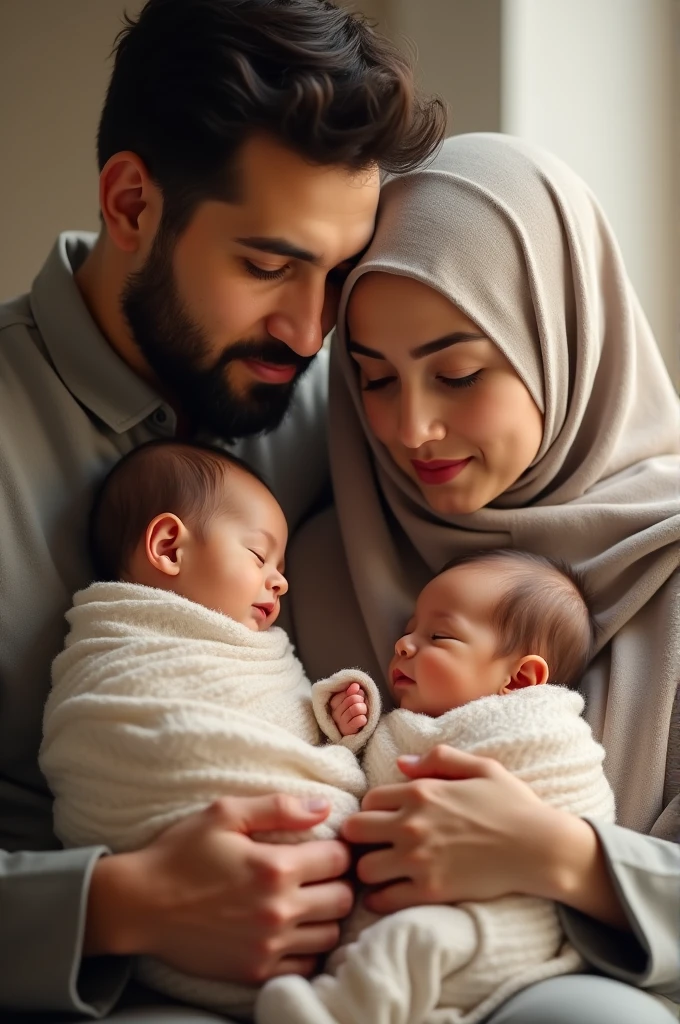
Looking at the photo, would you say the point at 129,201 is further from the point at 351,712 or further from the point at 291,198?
the point at 351,712

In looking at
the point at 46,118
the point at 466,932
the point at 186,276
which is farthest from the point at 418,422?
the point at 46,118

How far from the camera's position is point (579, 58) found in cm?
282

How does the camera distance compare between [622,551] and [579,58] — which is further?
[579,58]

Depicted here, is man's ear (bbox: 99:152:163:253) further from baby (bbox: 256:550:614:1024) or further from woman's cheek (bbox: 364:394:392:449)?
baby (bbox: 256:550:614:1024)

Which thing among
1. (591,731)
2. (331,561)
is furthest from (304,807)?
(331,561)

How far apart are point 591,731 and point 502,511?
1.50 feet

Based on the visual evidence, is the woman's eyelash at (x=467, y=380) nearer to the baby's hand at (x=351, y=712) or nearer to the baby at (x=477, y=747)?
the baby at (x=477, y=747)

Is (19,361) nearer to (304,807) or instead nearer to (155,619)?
(155,619)

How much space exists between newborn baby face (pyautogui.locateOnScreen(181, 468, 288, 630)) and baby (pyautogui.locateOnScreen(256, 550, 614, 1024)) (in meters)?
0.25

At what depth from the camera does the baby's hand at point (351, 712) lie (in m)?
1.65

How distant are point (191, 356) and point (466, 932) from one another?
3.55 feet

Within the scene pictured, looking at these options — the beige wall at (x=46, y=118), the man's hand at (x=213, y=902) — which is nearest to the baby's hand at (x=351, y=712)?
the man's hand at (x=213, y=902)

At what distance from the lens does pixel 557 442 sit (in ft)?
6.41

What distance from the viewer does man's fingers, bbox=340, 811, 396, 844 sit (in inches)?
57.7
